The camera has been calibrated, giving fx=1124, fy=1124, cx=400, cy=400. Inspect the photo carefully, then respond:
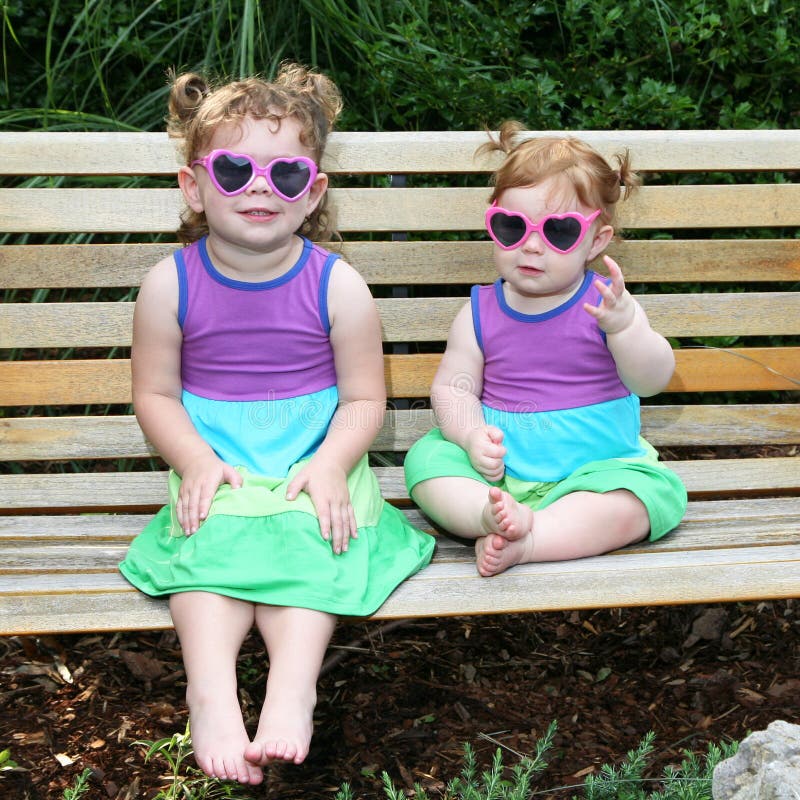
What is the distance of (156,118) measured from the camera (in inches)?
161

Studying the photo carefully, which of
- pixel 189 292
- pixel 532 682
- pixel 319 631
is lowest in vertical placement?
pixel 532 682

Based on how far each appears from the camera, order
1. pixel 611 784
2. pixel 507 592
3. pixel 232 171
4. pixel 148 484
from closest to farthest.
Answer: pixel 507 592 < pixel 611 784 < pixel 232 171 < pixel 148 484

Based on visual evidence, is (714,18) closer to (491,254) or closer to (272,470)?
(491,254)

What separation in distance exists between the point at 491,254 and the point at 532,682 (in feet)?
4.02

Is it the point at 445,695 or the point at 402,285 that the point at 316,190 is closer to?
the point at 402,285

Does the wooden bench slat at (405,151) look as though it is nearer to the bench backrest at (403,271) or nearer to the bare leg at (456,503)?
the bench backrest at (403,271)

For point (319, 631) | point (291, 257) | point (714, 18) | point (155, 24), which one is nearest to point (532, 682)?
point (319, 631)

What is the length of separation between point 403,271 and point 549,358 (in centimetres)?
56

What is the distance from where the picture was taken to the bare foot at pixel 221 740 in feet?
6.61

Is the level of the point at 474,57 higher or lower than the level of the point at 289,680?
higher

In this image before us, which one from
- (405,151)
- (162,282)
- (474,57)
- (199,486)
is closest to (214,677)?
(199,486)

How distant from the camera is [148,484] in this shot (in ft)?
9.93

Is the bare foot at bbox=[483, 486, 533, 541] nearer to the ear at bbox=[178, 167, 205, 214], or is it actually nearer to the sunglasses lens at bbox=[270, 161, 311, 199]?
the sunglasses lens at bbox=[270, 161, 311, 199]

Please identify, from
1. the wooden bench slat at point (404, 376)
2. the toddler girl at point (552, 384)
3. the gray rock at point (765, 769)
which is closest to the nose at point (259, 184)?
the toddler girl at point (552, 384)
